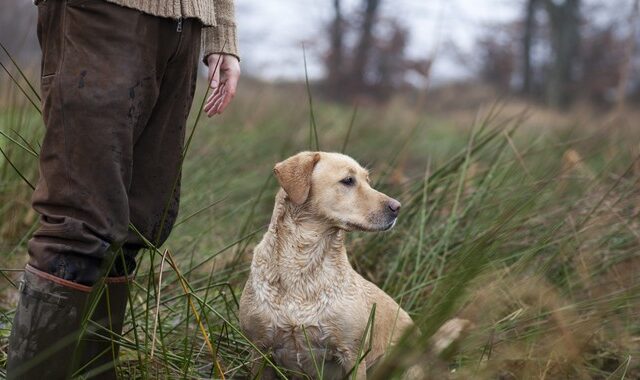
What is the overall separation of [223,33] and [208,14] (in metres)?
0.25

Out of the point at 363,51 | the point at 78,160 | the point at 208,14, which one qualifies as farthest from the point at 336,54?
Answer: the point at 78,160

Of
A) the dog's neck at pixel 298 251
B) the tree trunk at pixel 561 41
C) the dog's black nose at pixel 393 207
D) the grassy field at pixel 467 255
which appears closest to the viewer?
the grassy field at pixel 467 255

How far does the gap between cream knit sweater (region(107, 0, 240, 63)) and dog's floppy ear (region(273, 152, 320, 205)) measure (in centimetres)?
46

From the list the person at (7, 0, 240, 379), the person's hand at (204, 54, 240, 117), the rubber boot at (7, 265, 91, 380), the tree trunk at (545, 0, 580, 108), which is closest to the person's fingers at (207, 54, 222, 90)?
the person's hand at (204, 54, 240, 117)

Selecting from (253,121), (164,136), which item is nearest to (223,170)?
(164,136)

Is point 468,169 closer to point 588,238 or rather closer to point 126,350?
point 588,238

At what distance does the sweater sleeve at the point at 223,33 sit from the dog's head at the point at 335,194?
1.61ft

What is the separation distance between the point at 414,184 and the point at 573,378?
4.67ft

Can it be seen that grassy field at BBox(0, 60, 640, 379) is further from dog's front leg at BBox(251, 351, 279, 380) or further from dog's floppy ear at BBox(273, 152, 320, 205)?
dog's floppy ear at BBox(273, 152, 320, 205)

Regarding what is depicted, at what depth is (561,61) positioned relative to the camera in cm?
2553

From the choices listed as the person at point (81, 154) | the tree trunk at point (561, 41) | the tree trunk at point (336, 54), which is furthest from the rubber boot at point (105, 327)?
the tree trunk at point (561, 41)

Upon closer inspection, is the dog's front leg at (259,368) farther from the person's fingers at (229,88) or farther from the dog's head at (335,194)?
the person's fingers at (229,88)

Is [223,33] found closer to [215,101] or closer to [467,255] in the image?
Result: [215,101]

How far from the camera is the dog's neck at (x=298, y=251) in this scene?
2.94 meters
